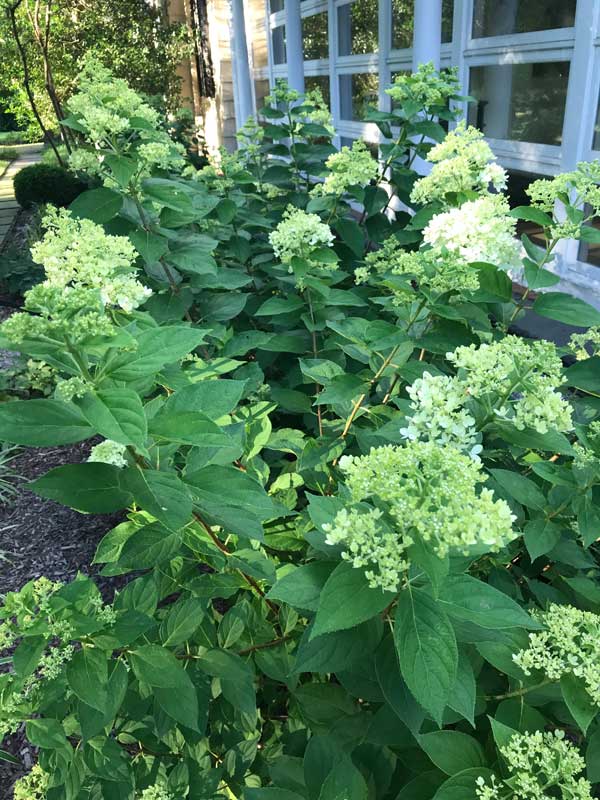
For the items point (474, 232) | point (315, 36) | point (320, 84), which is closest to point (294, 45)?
point (315, 36)

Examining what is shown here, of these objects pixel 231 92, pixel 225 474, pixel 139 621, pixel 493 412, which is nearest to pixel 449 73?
pixel 493 412

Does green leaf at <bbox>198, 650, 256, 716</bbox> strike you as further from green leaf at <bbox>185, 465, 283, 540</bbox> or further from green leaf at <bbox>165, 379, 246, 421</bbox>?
green leaf at <bbox>165, 379, 246, 421</bbox>

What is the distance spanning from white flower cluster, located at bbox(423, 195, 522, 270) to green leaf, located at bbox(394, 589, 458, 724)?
989 mm

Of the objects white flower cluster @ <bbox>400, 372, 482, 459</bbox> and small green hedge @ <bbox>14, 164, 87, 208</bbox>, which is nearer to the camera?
white flower cluster @ <bbox>400, 372, 482, 459</bbox>

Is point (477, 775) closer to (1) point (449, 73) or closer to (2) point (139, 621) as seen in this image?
(2) point (139, 621)

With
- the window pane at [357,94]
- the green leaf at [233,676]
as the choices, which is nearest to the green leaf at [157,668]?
the green leaf at [233,676]

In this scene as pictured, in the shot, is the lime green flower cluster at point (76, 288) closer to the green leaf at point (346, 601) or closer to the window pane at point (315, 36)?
the green leaf at point (346, 601)

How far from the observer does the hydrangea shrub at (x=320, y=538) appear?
950 millimetres

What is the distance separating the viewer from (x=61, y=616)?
119cm

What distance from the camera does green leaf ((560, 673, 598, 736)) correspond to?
1.06m

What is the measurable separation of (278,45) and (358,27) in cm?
395

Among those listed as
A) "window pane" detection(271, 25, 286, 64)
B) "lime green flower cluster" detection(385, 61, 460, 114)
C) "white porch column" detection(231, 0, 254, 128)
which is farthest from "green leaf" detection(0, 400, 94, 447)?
"window pane" detection(271, 25, 286, 64)

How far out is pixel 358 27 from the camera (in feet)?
21.2

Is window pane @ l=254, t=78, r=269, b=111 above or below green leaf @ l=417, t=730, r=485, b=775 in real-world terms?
above
